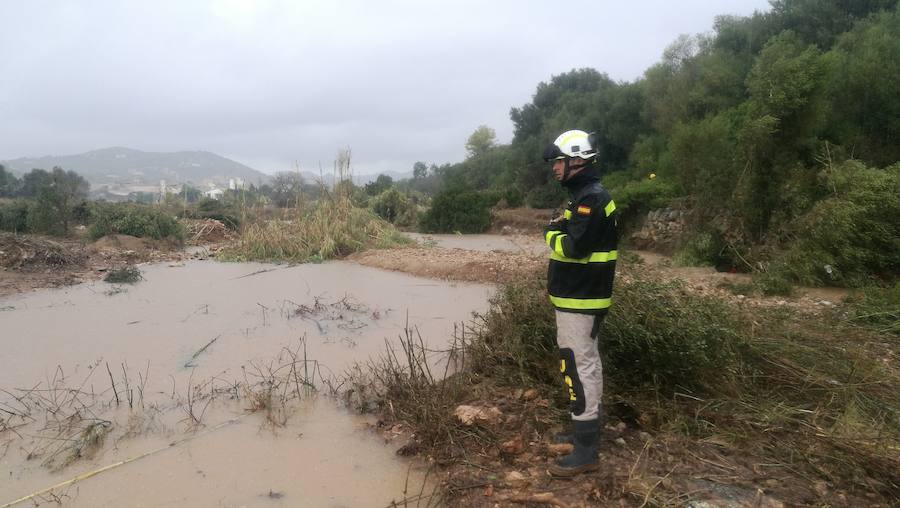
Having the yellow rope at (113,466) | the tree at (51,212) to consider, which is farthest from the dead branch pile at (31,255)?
the yellow rope at (113,466)

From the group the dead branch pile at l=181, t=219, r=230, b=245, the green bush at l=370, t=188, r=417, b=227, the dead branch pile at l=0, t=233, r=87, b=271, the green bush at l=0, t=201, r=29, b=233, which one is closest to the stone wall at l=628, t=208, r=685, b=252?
the green bush at l=370, t=188, r=417, b=227

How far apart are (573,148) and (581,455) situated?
153 cm

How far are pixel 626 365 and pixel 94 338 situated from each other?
555 centimetres

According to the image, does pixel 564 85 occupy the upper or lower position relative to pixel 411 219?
upper

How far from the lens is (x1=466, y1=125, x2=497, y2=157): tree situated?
181ft

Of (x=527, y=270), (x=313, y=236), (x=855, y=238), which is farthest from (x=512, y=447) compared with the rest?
(x=313, y=236)

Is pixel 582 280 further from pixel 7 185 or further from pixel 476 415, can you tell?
pixel 7 185

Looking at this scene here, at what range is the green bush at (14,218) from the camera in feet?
50.1

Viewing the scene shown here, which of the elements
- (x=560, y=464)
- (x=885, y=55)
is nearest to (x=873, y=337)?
(x=560, y=464)

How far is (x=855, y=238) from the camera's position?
22.5 feet

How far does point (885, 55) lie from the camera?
31.3 feet

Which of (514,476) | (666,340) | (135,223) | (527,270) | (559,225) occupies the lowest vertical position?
(514,476)

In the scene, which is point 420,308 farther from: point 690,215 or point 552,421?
point 690,215

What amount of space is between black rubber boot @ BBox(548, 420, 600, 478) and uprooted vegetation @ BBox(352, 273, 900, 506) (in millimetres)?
61
